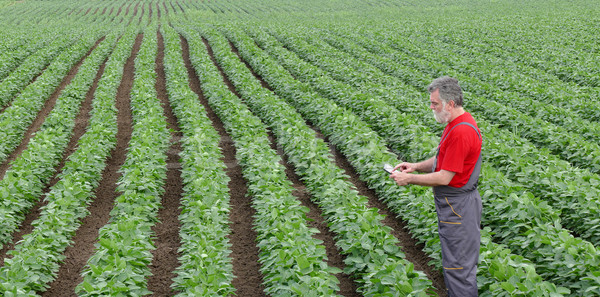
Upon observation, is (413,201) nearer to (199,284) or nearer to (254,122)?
(199,284)

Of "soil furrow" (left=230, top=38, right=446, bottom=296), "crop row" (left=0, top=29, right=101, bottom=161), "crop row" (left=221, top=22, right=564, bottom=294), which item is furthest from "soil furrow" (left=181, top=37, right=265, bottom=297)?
"crop row" (left=0, top=29, right=101, bottom=161)

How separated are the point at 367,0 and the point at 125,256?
5646 cm

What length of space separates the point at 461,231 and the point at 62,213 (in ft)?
17.0

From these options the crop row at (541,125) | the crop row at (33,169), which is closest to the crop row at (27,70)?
the crop row at (33,169)

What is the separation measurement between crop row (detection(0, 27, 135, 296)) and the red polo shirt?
4.19 m

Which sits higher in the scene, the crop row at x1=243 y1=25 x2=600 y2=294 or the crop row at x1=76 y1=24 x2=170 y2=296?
the crop row at x1=243 y1=25 x2=600 y2=294

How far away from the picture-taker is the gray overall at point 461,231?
3.92 m

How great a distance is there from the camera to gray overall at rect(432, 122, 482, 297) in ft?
12.9

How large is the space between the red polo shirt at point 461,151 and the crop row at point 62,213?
13.7 ft

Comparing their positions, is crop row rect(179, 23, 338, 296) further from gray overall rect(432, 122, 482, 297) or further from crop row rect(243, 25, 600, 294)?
crop row rect(243, 25, 600, 294)

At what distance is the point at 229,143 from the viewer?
10547mm

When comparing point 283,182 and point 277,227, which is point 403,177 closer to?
point 277,227

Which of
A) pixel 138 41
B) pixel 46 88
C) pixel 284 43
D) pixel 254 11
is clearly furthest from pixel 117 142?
pixel 254 11

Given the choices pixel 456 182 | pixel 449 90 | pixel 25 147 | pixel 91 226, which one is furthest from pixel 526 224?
pixel 25 147
